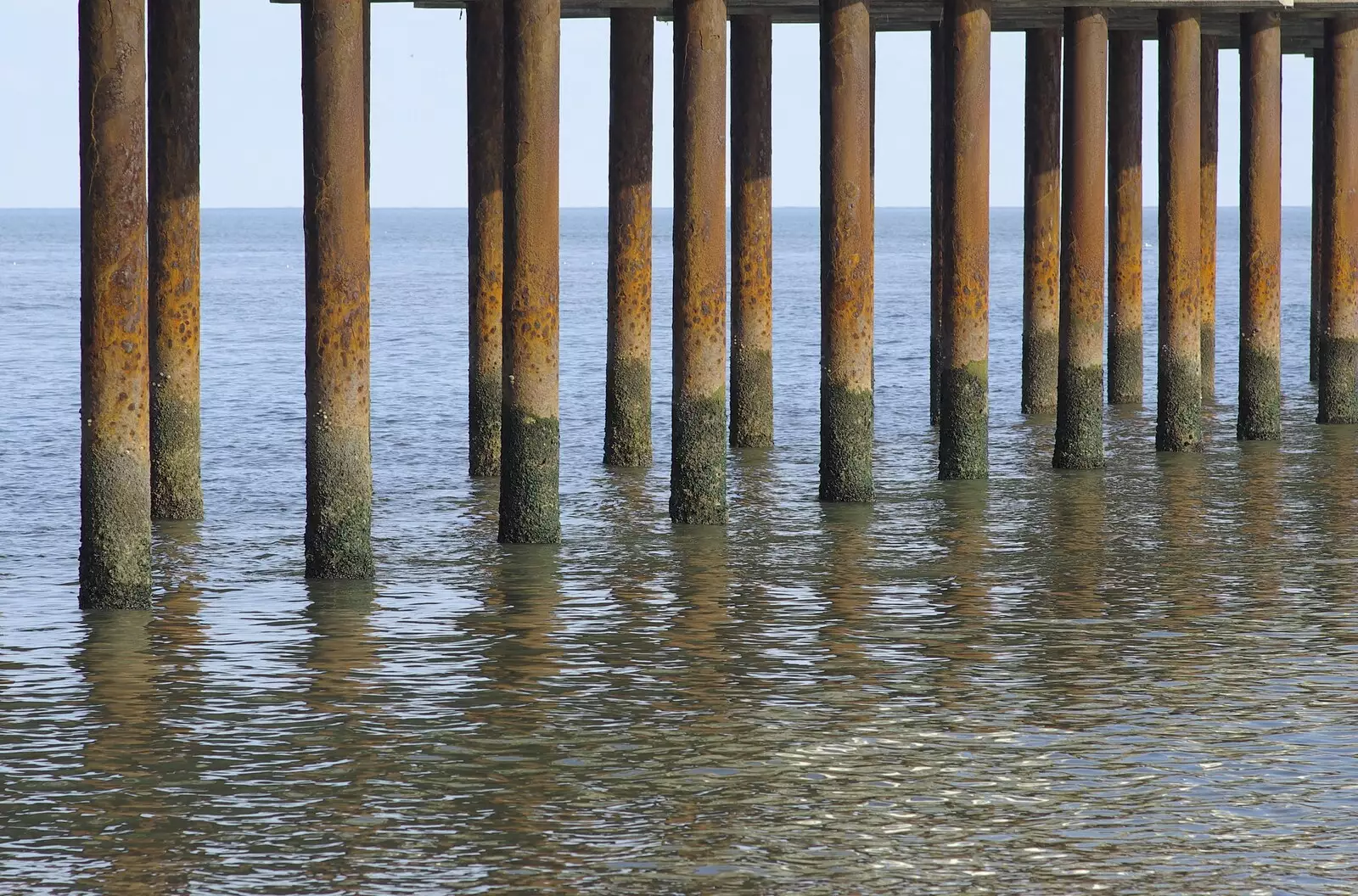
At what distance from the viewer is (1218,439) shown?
1994 centimetres

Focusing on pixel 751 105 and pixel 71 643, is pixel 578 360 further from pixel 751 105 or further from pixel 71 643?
pixel 71 643

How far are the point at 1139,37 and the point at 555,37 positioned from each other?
9.44m

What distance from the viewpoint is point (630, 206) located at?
58.4 feet

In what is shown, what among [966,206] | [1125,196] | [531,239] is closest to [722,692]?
[531,239]

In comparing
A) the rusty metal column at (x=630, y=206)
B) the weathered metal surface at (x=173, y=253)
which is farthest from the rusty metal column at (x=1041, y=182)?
the weathered metal surface at (x=173, y=253)

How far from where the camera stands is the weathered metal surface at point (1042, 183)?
20078 millimetres

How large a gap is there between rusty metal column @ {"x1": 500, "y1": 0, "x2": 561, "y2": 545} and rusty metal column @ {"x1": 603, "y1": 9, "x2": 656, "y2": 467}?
408 centimetres

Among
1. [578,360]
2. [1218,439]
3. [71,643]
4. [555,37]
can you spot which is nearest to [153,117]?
[555,37]

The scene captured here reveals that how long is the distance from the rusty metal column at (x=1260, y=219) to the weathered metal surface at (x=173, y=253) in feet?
29.7

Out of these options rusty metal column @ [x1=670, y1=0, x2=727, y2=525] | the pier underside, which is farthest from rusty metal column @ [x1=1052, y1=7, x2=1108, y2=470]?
rusty metal column @ [x1=670, y1=0, x2=727, y2=525]

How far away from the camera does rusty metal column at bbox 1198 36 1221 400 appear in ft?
70.5

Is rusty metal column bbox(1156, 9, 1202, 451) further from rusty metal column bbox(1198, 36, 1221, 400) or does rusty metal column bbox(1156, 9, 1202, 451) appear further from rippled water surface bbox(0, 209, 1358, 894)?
rusty metal column bbox(1198, 36, 1221, 400)

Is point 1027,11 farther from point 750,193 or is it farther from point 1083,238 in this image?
point 750,193

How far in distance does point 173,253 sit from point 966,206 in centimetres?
550
